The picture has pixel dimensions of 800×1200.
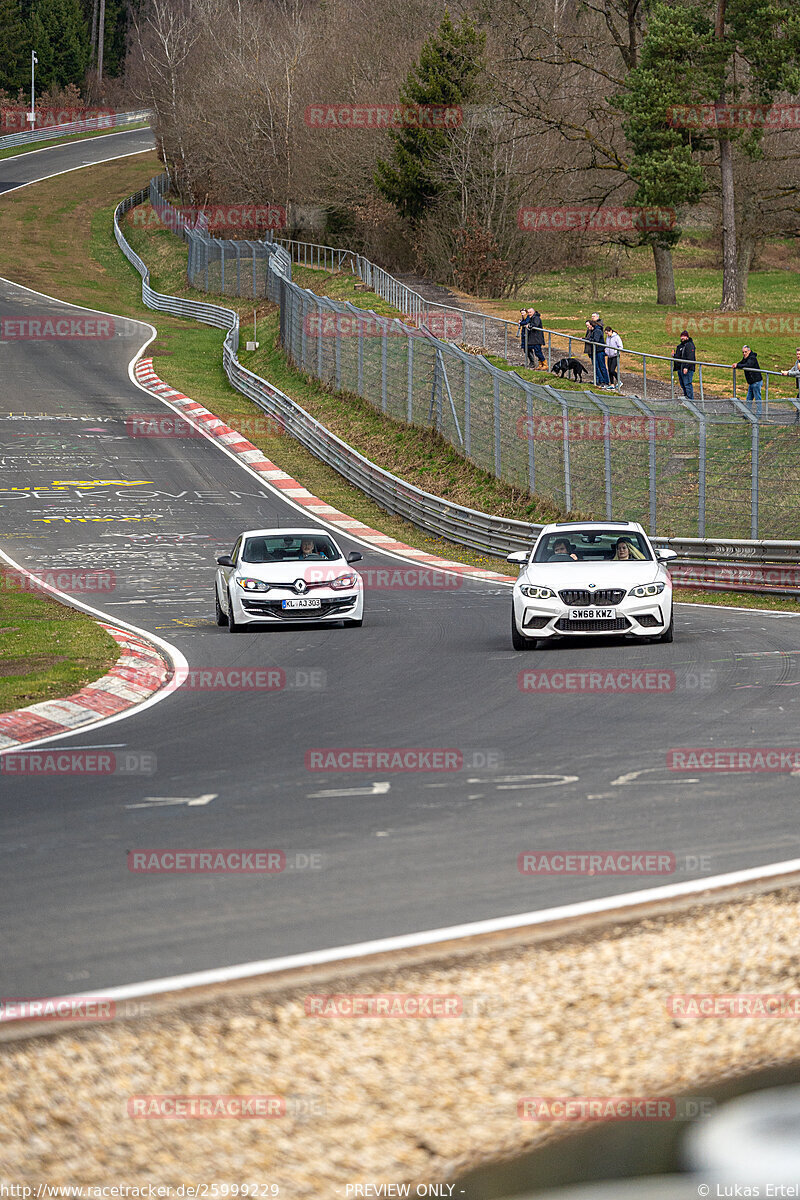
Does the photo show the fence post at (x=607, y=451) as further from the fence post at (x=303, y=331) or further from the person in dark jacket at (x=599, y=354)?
the fence post at (x=303, y=331)

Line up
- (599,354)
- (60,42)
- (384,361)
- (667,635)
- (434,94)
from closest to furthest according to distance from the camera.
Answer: (667,635) < (599,354) < (384,361) < (434,94) < (60,42)

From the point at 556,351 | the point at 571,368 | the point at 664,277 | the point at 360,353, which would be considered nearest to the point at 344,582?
the point at 571,368

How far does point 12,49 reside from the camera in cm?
11800

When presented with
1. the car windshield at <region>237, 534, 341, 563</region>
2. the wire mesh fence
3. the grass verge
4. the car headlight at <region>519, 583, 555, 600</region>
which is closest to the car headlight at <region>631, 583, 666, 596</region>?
the car headlight at <region>519, 583, 555, 600</region>

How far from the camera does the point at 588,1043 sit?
548 cm

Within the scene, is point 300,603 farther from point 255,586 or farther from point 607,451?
point 607,451

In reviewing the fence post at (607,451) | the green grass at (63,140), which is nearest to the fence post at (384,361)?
the fence post at (607,451)

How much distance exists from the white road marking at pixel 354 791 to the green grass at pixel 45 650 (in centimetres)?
440

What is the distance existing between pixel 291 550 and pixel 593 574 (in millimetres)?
5359

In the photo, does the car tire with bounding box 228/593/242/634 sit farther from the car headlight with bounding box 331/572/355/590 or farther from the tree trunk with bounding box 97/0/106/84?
the tree trunk with bounding box 97/0/106/84

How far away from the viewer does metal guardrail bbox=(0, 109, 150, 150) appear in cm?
10388

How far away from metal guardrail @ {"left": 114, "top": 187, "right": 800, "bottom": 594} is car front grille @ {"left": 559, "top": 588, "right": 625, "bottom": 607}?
6.50 m

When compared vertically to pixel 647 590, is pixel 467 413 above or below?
above

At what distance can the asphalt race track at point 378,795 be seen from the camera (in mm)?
6445
